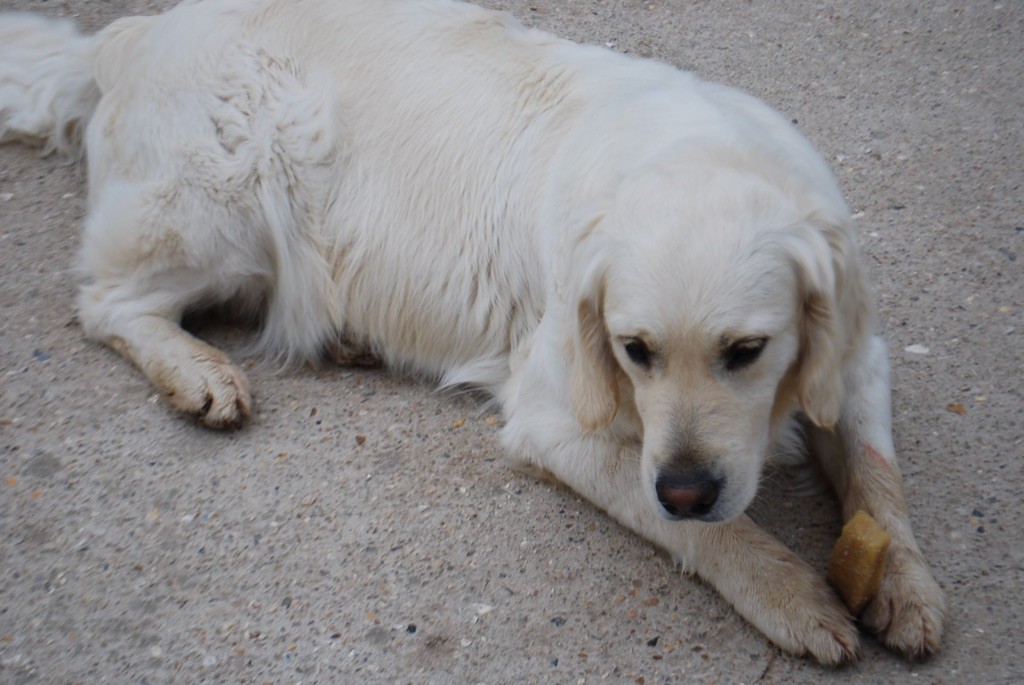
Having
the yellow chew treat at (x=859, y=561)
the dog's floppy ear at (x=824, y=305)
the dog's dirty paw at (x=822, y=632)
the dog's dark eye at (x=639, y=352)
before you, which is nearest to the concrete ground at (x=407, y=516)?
the dog's dirty paw at (x=822, y=632)

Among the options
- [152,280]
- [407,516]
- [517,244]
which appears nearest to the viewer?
[407,516]

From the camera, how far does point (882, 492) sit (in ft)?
9.59

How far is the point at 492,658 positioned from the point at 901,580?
1.07 meters

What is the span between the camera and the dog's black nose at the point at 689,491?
2.46m

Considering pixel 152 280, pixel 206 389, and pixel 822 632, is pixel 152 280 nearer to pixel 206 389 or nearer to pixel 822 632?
pixel 206 389

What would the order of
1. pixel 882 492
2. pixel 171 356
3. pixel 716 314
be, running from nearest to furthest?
pixel 716 314 < pixel 882 492 < pixel 171 356

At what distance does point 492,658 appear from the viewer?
8.81 feet

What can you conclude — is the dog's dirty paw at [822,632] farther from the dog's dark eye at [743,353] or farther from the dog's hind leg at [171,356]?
the dog's hind leg at [171,356]

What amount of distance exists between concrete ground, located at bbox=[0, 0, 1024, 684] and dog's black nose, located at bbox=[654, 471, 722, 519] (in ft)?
1.41

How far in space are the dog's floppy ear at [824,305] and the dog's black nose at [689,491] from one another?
37cm

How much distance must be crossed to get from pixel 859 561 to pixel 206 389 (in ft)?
6.83

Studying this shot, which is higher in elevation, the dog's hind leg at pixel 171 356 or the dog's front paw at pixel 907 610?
the dog's front paw at pixel 907 610

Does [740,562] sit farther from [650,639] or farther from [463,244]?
[463,244]

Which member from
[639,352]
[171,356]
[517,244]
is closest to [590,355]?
[639,352]
